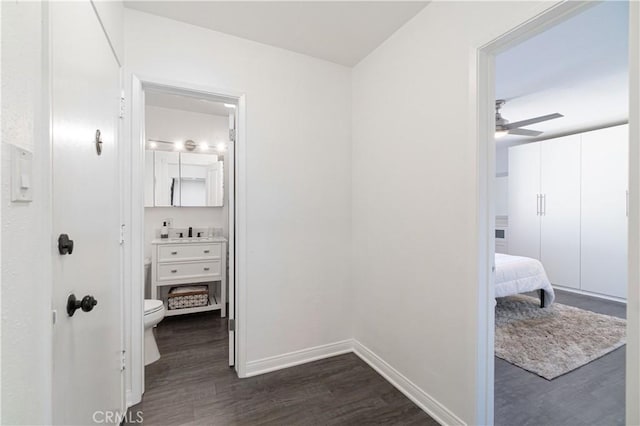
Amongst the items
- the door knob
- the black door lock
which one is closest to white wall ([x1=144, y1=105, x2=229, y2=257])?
the door knob

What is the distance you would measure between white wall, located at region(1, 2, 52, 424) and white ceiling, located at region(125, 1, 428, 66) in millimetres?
1409

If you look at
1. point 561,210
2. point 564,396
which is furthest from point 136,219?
point 561,210

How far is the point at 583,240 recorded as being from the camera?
14.6ft

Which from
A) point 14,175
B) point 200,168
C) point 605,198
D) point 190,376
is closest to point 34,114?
point 14,175

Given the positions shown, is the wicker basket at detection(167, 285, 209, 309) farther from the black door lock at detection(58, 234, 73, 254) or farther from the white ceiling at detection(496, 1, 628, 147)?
the white ceiling at detection(496, 1, 628, 147)

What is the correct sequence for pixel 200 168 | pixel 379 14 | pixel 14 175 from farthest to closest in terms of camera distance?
1. pixel 200 168
2. pixel 379 14
3. pixel 14 175

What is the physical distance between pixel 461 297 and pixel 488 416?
0.65 meters

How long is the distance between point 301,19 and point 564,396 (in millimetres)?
3268

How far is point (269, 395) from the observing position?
199 cm

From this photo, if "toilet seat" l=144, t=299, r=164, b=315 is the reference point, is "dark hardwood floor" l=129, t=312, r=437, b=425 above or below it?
below

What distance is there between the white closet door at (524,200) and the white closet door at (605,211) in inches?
26.0

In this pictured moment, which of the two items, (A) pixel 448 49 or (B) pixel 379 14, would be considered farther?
(B) pixel 379 14

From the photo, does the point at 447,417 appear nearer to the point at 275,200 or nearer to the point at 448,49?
the point at 275,200

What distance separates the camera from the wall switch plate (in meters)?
0.64
